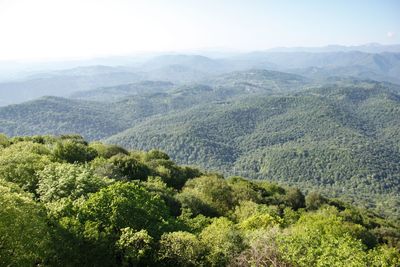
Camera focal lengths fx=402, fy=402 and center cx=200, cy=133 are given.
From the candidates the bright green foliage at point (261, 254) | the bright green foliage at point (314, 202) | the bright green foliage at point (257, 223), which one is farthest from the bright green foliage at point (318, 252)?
the bright green foliage at point (314, 202)

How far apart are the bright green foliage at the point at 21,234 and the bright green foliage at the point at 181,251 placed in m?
7.30

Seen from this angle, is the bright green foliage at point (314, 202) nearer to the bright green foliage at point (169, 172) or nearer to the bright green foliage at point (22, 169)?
the bright green foliage at point (169, 172)

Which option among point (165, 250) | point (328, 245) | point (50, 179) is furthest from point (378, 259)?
point (50, 179)

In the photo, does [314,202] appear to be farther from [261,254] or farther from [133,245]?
[133,245]

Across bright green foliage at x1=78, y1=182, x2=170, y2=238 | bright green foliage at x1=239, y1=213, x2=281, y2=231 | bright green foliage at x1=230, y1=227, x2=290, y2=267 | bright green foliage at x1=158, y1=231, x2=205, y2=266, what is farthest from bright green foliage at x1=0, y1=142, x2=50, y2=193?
bright green foliage at x1=230, y1=227, x2=290, y2=267

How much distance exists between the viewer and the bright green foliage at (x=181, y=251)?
84.7 feet

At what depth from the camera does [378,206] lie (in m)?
190

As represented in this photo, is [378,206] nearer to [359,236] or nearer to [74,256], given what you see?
[359,236]

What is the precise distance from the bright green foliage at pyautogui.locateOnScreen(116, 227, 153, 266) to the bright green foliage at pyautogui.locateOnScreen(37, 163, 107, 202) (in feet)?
25.9

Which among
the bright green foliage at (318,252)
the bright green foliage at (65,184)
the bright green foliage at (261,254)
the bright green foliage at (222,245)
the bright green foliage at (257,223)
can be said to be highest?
the bright green foliage at (65,184)

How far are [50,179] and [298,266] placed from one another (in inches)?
856

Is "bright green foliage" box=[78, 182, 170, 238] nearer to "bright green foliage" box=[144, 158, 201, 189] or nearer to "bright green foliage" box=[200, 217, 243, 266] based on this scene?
"bright green foliage" box=[200, 217, 243, 266]

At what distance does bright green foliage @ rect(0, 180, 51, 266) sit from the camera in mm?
20969

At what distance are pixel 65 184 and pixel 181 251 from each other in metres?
12.9
